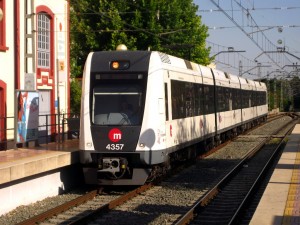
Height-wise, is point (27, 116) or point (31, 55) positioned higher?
point (31, 55)

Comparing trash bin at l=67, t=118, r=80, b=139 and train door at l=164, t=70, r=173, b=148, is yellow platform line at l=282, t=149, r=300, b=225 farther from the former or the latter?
trash bin at l=67, t=118, r=80, b=139

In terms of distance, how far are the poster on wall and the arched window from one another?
197 inches

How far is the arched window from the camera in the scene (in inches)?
832

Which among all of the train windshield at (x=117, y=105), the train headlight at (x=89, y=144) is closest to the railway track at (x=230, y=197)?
the train windshield at (x=117, y=105)

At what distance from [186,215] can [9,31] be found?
34.1 ft

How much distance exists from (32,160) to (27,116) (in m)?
3.63

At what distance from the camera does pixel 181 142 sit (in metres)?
16.5

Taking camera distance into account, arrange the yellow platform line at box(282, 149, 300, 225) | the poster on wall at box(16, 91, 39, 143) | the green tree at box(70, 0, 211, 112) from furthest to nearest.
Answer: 1. the green tree at box(70, 0, 211, 112)
2. the poster on wall at box(16, 91, 39, 143)
3. the yellow platform line at box(282, 149, 300, 225)

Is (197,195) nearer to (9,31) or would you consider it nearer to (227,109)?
(9,31)

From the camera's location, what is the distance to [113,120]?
13797 millimetres

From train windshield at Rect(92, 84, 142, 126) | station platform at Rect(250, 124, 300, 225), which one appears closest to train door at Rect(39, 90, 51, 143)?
train windshield at Rect(92, 84, 142, 126)

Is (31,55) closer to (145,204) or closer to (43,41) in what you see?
(43,41)

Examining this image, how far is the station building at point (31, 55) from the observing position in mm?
18141

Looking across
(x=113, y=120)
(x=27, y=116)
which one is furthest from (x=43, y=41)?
(x=113, y=120)
